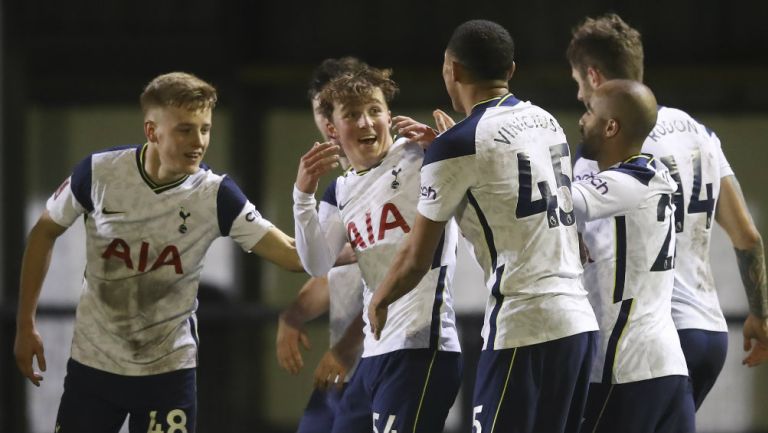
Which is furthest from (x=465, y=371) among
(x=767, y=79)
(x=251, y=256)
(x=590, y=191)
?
(x=767, y=79)

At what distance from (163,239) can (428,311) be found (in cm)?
100

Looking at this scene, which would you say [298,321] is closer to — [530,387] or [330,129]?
[330,129]

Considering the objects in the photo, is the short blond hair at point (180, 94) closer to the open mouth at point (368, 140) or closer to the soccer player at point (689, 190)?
the open mouth at point (368, 140)

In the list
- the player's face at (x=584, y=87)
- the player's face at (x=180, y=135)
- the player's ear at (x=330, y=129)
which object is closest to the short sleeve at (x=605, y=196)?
the player's face at (x=584, y=87)

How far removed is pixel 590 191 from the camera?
13.4 ft

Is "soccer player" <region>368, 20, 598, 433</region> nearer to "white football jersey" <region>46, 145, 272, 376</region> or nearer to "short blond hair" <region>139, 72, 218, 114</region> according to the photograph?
"white football jersey" <region>46, 145, 272, 376</region>

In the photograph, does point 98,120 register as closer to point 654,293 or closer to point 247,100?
point 247,100

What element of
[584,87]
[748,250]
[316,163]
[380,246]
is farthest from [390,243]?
[748,250]

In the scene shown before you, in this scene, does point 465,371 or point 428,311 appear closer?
point 428,311

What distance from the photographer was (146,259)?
4.57 metres

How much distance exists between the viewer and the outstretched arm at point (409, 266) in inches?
153

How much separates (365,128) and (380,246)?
0.42 metres

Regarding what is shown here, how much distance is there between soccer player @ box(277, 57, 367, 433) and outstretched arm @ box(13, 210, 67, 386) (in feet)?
2.87

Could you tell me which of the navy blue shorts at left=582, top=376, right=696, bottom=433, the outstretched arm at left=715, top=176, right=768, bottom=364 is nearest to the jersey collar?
the navy blue shorts at left=582, top=376, right=696, bottom=433
